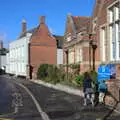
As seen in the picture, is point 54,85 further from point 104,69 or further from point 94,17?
point 104,69

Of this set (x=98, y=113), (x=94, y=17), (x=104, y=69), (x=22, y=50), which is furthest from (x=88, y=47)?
(x=22, y=50)

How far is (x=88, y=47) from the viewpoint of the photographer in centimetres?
3444

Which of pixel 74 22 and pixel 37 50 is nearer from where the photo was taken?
pixel 74 22

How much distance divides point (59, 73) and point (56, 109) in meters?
24.2

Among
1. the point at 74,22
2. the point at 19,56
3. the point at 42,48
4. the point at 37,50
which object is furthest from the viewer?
the point at 19,56

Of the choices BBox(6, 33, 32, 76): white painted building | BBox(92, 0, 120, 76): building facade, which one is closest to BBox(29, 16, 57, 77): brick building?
BBox(6, 33, 32, 76): white painted building

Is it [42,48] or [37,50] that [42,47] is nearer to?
[42,48]

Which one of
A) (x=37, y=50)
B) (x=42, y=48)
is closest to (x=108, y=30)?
(x=37, y=50)

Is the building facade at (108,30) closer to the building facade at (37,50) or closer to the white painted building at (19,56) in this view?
the building facade at (37,50)

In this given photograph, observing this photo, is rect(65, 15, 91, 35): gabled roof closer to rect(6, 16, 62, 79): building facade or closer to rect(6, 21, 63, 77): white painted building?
rect(6, 16, 62, 79): building facade

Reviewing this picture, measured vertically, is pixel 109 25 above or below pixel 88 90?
above

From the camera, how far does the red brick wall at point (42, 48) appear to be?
72.1 meters

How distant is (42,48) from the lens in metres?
73.1

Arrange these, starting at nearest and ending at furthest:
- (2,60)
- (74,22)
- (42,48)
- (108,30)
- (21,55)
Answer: (108,30) < (74,22) < (42,48) < (21,55) < (2,60)
